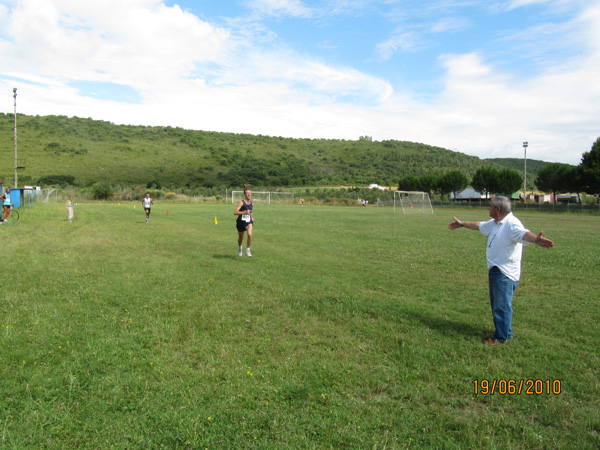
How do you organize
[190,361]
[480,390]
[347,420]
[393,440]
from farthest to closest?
[190,361] → [480,390] → [347,420] → [393,440]

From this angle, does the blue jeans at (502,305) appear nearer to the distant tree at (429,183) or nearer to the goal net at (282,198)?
the goal net at (282,198)

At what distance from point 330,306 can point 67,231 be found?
15.6 meters

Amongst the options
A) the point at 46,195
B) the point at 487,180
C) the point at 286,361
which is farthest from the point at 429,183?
the point at 286,361

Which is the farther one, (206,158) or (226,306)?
(206,158)

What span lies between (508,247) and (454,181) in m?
82.2

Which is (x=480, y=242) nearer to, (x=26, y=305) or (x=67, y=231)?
(x=26, y=305)

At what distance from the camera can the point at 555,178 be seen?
2552 inches

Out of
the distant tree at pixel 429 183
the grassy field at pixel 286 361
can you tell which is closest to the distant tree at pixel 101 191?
the grassy field at pixel 286 361

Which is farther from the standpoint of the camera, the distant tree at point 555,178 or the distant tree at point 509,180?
the distant tree at point 509,180

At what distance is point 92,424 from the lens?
3453mm

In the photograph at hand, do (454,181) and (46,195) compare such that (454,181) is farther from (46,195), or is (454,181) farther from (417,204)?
(46,195)

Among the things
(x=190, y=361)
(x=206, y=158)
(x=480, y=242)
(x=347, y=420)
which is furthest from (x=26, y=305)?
(x=206, y=158)
